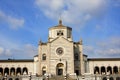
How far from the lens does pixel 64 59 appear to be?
3041 inches

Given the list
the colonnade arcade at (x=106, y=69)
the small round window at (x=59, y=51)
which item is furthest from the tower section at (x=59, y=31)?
the colonnade arcade at (x=106, y=69)

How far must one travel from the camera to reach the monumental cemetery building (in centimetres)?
7694

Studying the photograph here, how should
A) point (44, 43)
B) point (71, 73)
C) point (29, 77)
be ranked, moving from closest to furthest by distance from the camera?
point (29, 77) < point (71, 73) < point (44, 43)

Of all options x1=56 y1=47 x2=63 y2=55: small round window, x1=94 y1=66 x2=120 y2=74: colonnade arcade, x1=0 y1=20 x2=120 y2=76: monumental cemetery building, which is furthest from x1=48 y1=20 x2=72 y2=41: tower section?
x1=94 y1=66 x2=120 y2=74: colonnade arcade

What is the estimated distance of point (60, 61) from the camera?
77062 mm

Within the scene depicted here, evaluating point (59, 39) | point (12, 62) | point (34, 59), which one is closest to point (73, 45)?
point (59, 39)

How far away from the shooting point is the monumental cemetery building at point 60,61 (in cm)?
7694

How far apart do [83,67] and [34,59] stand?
12414 millimetres

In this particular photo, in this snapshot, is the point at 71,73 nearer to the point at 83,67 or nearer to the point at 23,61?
the point at 83,67

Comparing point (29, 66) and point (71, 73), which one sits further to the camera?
point (29, 66)

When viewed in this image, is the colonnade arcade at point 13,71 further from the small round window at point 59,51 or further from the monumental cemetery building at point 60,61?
the small round window at point 59,51

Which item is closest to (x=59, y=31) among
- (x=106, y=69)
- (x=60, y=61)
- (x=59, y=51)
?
(x=59, y=51)

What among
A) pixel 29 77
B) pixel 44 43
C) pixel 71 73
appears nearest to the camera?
pixel 29 77

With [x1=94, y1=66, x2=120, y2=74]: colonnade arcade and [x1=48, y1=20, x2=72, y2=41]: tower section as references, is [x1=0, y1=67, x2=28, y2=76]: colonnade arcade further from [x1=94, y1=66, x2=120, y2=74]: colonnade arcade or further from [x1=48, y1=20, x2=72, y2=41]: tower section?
[x1=94, y1=66, x2=120, y2=74]: colonnade arcade
